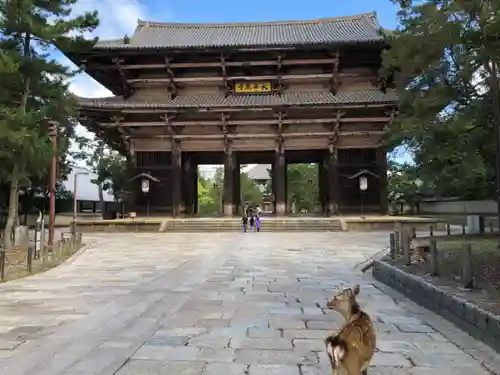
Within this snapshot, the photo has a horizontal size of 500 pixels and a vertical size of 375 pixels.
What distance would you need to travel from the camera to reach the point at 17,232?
51.0ft

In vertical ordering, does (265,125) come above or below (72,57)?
below

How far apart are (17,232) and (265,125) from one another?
15.2 metres

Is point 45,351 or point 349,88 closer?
point 45,351

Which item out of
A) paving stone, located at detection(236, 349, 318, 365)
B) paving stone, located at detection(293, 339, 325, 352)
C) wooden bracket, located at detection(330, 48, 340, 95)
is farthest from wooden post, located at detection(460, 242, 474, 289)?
wooden bracket, located at detection(330, 48, 340, 95)

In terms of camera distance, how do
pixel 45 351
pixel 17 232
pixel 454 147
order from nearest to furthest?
1. pixel 45 351
2. pixel 454 147
3. pixel 17 232

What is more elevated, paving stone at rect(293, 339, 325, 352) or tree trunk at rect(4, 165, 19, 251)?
tree trunk at rect(4, 165, 19, 251)

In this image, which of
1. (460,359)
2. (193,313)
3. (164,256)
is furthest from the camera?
(164,256)

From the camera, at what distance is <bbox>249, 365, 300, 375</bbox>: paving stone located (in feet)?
13.1

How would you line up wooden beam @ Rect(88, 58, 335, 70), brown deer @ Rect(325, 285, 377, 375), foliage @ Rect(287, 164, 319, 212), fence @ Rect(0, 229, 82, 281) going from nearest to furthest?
brown deer @ Rect(325, 285, 377, 375) → fence @ Rect(0, 229, 82, 281) → wooden beam @ Rect(88, 58, 335, 70) → foliage @ Rect(287, 164, 319, 212)

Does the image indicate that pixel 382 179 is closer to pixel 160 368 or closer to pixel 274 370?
pixel 274 370

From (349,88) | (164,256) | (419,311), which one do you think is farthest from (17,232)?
(349,88)

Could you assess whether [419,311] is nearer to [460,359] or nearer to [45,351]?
[460,359]

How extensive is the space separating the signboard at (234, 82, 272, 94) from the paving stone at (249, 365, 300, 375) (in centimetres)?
2422

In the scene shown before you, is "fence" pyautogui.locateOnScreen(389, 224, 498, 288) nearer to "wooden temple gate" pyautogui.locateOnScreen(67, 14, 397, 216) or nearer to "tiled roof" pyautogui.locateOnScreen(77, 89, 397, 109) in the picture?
"tiled roof" pyautogui.locateOnScreen(77, 89, 397, 109)
